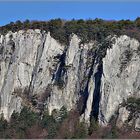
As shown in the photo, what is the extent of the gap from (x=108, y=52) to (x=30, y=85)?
12.2 metres

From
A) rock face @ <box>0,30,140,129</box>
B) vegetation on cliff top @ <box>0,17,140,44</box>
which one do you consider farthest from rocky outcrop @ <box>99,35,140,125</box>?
→ vegetation on cliff top @ <box>0,17,140,44</box>

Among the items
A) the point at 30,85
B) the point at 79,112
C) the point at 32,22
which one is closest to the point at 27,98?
the point at 30,85

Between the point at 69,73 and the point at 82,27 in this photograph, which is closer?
the point at 69,73

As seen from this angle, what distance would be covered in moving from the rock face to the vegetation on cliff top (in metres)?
1.12

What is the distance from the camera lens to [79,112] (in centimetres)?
8006

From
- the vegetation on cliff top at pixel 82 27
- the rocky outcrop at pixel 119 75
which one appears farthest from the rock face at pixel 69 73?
the vegetation on cliff top at pixel 82 27

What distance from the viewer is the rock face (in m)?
77.7

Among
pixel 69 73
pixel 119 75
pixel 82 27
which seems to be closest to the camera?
pixel 119 75

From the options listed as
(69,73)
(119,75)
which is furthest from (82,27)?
(119,75)

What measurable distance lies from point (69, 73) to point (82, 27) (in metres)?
7.46

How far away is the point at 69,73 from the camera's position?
83.0m

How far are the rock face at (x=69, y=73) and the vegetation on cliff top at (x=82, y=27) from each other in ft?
3.68

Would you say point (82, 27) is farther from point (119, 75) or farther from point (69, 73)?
point (119, 75)

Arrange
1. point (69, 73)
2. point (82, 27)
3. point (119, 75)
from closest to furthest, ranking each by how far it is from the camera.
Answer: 1. point (119, 75)
2. point (69, 73)
3. point (82, 27)
